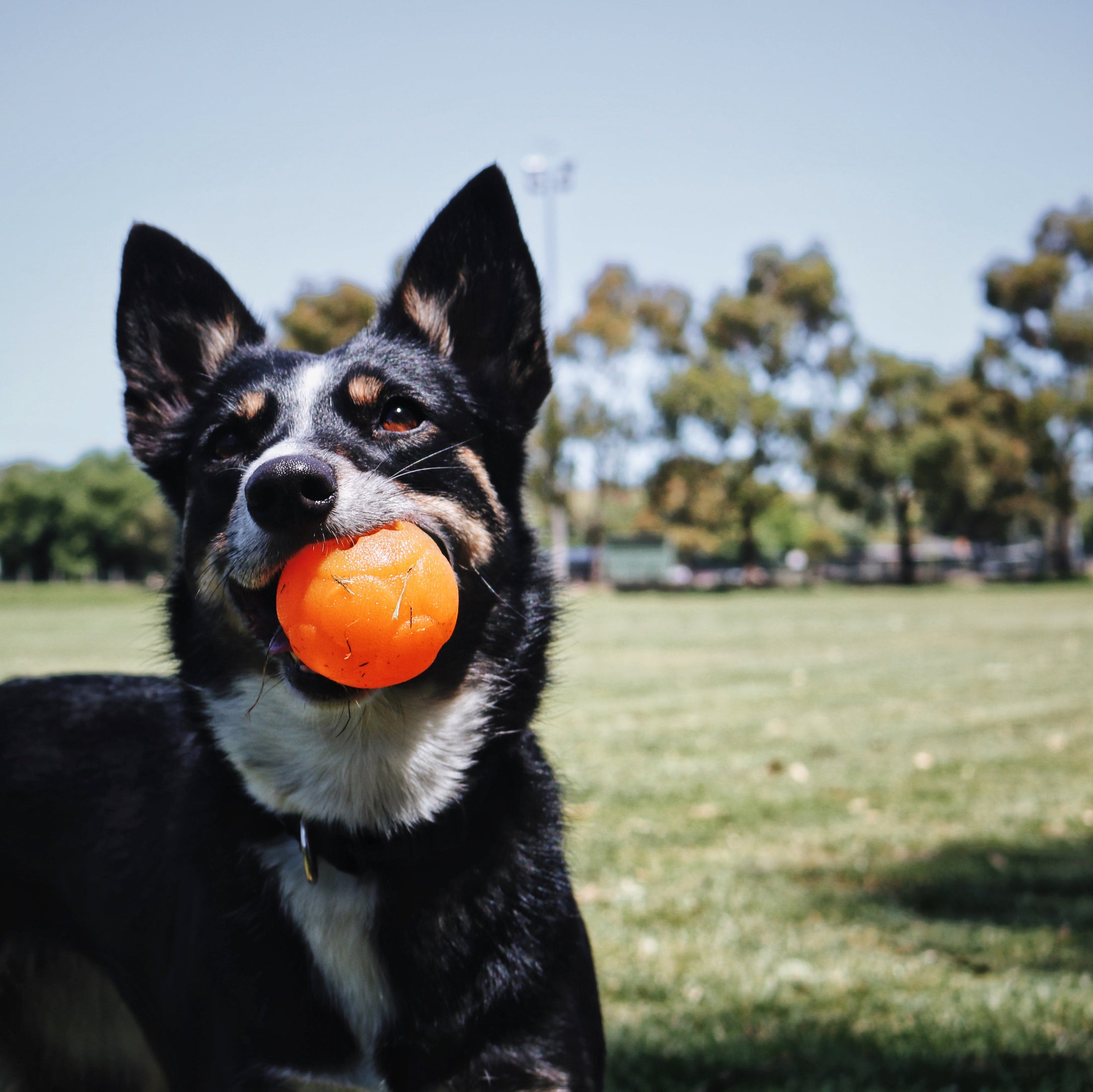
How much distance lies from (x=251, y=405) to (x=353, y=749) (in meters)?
0.96

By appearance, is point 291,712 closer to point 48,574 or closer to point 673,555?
point 673,555

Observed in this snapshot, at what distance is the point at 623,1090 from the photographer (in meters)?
2.91

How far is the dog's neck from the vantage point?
240 centimetres

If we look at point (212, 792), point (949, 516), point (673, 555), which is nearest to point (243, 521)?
point (212, 792)

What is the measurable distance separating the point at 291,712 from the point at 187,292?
144cm

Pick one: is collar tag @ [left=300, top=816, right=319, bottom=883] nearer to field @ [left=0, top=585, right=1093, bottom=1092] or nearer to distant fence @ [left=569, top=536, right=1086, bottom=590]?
field @ [left=0, top=585, right=1093, bottom=1092]

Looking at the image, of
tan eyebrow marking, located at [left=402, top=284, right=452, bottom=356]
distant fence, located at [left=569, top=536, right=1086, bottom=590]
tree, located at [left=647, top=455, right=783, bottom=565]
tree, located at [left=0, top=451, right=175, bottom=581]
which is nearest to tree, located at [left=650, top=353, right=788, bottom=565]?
tree, located at [left=647, top=455, right=783, bottom=565]

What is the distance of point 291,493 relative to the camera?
220cm

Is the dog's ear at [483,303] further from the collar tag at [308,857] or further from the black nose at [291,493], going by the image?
the collar tag at [308,857]

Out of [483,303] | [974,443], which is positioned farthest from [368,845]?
[974,443]

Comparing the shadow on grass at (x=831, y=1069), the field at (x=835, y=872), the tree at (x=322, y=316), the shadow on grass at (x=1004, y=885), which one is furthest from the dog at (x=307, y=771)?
the tree at (x=322, y=316)

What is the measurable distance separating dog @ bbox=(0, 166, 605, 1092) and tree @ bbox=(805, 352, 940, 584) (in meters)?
40.1

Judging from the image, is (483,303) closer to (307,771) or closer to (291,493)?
(291,493)

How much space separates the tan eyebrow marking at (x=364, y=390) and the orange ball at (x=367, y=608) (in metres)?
0.54
